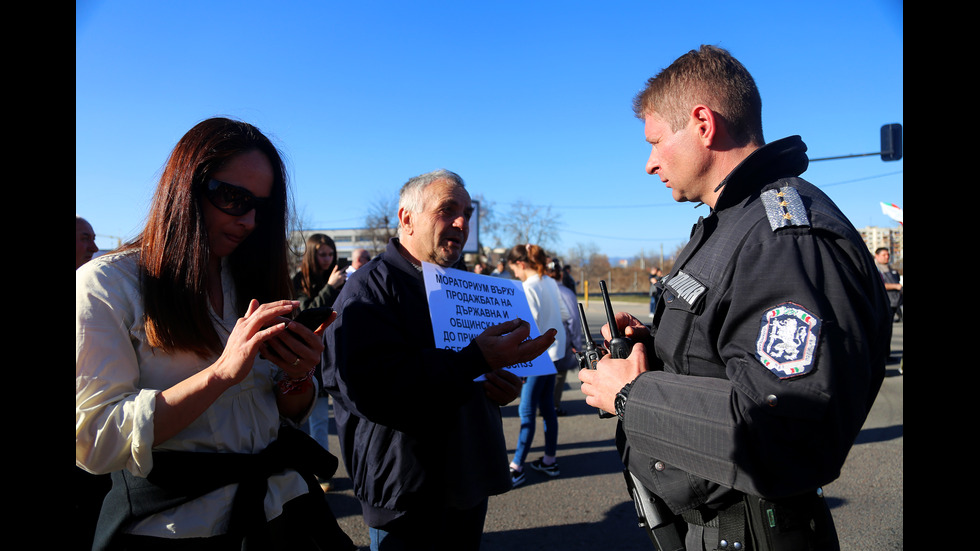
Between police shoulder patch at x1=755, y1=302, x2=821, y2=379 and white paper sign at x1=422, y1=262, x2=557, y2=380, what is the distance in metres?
1.18

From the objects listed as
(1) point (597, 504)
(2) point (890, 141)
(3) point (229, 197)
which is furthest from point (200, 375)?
(2) point (890, 141)

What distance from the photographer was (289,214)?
207 centimetres

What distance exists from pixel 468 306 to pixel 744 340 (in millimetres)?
1333

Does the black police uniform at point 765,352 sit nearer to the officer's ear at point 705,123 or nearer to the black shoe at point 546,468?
the officer's ear at point 705,123

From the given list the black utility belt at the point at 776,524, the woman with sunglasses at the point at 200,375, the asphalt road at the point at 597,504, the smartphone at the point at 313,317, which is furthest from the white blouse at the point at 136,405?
the asphalt road at the point at 597,504

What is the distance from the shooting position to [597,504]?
14.4ft

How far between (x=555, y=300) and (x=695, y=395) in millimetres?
4226

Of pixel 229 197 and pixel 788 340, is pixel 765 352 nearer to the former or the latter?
pixel 788 340

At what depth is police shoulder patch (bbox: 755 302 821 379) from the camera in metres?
1.16

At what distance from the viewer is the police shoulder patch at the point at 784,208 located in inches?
51.4

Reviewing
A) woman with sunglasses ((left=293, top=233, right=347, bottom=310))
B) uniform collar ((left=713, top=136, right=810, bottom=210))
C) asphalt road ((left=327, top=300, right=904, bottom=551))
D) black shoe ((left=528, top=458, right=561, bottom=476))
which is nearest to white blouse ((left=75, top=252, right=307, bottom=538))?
uniform collar ((left=713, top=136, right=810, bottom=210))
